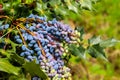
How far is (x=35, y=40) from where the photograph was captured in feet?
3.98

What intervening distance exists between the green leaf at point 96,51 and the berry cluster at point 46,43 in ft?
0.21

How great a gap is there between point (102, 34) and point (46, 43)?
2.06 meters

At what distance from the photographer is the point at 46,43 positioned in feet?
4.02

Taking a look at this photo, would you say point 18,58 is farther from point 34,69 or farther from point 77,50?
point 77,50

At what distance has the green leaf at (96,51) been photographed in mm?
1275

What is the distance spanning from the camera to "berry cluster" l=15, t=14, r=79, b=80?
1.19m

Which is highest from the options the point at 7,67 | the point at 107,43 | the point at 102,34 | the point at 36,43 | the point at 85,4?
the point at 102,34

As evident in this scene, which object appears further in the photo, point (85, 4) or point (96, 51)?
point (85, 4)

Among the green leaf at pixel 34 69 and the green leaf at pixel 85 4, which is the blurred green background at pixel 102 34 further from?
the green leaf at pixel 34 69

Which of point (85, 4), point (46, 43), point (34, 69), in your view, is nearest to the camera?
point (34, 69)

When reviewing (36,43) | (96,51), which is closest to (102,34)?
(96,51)

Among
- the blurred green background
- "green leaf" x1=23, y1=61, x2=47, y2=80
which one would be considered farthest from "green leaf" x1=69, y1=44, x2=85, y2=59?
the blurred green background

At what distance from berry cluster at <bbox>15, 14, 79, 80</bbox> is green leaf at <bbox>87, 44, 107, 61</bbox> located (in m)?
0.06

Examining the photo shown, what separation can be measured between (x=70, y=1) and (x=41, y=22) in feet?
0.55
